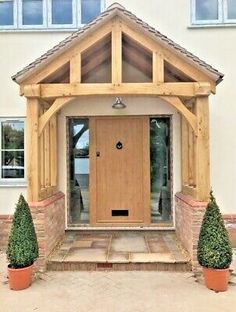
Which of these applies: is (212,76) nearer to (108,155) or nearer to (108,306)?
(108,155)

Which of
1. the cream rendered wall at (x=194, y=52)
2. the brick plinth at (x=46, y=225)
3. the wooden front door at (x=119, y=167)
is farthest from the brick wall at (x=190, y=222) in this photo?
the brick plinth at (x=46, y=225)

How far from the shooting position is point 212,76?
7375 mm

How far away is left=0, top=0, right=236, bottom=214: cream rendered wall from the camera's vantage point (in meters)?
9.59

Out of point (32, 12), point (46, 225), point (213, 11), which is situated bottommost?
point (46, 225)

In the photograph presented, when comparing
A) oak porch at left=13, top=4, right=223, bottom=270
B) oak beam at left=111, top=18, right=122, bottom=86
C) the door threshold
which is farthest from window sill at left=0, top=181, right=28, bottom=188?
oak beam at left=111, top=18, right=122, bottom=86

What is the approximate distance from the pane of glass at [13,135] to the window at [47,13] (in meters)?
2.70

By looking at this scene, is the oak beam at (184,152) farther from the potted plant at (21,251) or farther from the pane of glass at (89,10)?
the potted plant at (21,251)

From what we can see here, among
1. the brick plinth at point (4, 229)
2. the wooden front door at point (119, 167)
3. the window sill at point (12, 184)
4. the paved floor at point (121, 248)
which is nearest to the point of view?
the paved floor at point (121, 248)

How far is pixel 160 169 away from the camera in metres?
10.2

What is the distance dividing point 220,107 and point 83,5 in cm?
477

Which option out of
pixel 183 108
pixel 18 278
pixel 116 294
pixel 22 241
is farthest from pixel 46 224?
pixel 183 108

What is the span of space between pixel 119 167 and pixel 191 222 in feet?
10.7

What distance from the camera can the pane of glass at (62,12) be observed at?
9.91 m

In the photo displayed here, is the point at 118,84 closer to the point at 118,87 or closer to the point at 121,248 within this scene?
the point at 118,87
